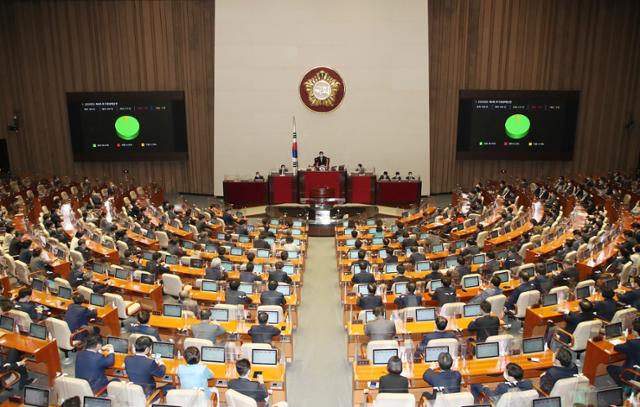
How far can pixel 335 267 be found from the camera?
1477cm

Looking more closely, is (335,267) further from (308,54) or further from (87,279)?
(308,54)

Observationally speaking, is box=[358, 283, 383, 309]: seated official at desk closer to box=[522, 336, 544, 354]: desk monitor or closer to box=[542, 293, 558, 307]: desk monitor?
box=[522, 336, 544, 354]: desk monitor

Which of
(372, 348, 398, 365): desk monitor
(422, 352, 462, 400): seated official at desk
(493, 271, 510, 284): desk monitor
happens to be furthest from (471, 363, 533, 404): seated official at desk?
(493, 271, 510, 284): desk monitor

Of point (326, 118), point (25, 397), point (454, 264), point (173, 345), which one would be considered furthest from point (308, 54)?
point (25, 397)

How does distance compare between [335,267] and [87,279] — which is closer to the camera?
[87,279]

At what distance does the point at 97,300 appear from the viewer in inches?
385

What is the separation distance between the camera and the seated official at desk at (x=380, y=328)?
8414 millimetres

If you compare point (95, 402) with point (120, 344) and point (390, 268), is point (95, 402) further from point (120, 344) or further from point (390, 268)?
point (390, 268)

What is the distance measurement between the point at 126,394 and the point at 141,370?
0.63 m

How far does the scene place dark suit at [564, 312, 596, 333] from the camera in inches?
350

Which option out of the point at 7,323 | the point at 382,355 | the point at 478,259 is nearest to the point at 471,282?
the point at 478,259

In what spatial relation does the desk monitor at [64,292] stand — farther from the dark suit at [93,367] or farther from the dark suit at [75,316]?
the dark suit at [93,367]

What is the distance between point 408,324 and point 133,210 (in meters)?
11.5

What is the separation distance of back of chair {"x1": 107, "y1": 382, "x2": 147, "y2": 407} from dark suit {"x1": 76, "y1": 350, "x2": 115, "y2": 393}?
90cm
